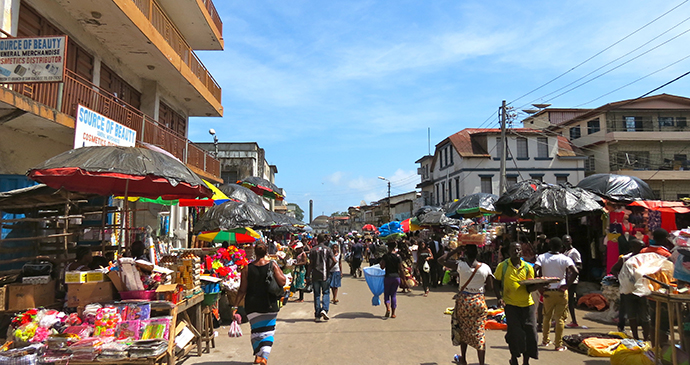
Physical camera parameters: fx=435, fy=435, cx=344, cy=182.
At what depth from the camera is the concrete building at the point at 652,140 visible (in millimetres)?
35281

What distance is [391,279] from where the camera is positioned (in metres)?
10.5

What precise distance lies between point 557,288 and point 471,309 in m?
2.18

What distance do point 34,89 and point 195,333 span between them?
6.29m

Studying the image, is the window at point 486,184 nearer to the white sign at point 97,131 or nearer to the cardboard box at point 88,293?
the white sign at point 97,131

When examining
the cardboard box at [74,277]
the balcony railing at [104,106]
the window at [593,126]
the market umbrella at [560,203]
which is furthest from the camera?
the window at [593,126]

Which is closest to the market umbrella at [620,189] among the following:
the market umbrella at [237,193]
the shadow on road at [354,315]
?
the shadow on road at [354,315]

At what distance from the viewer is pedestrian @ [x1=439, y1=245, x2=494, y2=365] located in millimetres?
5957

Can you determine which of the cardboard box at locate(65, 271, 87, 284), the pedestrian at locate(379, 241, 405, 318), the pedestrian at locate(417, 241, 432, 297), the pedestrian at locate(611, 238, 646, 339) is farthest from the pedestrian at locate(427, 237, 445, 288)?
the cardboard box at locate(65, 271, 87, 284)

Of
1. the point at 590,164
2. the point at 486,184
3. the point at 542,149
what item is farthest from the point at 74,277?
the point at 590,164

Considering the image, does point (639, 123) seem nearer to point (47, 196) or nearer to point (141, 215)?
point (141, 215)

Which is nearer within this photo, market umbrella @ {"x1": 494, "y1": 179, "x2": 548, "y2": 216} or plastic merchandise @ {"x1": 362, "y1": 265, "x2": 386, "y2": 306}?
plastic merchandise @ {"x1": 362, "y1": 265, "x2": 386, "y2": 306}

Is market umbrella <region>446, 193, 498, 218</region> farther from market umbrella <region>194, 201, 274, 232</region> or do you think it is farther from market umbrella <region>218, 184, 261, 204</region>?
market umbrella <region>194, 201, 274, 232</region>

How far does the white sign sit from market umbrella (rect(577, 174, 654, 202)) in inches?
533

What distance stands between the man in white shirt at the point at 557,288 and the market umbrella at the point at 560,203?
412 centimetres
